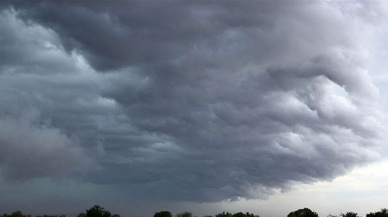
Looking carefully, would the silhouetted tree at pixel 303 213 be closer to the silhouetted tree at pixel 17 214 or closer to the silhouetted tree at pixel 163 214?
the silhouetted tree at pixel 163 214

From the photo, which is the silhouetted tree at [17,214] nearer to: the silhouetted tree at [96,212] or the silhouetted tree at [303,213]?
the silhouetted tree at [96,212]

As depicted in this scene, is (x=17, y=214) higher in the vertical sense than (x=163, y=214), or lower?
lower

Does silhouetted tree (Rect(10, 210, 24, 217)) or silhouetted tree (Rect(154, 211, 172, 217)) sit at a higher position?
Result: silhouetted tree (Rect(154, 211, 172, 217))

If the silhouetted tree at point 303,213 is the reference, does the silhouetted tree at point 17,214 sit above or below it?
below

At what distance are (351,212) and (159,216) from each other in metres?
54.3

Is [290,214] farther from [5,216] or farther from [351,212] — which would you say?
[5,216]

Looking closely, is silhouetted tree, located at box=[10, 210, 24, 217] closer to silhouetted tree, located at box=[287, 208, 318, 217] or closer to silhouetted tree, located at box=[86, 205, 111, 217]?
silhouetted tree, located at box=[86, 205, 111, 217]

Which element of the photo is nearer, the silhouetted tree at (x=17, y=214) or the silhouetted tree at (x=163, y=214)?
the silhouetted tree at (x=17, y=214)

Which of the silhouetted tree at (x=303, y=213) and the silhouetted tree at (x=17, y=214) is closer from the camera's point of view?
the silhouetted tree at (x=17, y=214)

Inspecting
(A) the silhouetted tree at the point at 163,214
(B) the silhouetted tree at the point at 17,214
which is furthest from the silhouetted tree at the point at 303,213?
(B) the silhouetted tree at the point at 17,214

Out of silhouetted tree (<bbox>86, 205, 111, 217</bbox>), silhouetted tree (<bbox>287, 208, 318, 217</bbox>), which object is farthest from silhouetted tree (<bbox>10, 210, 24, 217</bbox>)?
silhouetted tree (<bbox>287, 208, 318, 217</bbox>)

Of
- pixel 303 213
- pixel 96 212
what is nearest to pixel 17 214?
pixel 96 212

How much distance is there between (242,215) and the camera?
126375mm

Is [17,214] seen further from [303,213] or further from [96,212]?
[303,213]
